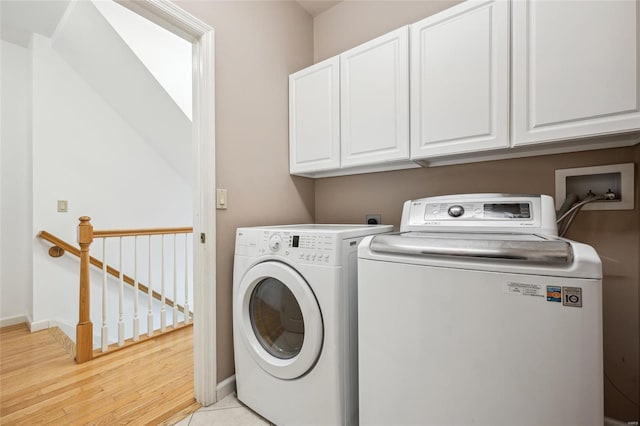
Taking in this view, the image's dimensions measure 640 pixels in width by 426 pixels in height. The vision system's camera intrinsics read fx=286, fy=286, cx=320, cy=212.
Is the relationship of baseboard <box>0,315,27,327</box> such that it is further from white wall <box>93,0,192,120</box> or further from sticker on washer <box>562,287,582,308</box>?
sticker on washer <box>562,287,582,308</box>

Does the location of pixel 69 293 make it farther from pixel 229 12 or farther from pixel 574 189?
pixel 574 189

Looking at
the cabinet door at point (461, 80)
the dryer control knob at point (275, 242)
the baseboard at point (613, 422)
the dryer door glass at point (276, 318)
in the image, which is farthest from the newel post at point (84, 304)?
the baseboard at point (613, 422)

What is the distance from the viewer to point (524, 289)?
2.62 feet

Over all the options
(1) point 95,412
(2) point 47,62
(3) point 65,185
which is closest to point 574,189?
(1) point 95,412

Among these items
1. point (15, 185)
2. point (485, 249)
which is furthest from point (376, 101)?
point (15, 185)

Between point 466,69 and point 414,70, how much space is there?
9.8 inches

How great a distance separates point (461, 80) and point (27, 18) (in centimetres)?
342

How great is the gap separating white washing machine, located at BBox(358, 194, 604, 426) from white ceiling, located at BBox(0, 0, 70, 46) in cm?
313

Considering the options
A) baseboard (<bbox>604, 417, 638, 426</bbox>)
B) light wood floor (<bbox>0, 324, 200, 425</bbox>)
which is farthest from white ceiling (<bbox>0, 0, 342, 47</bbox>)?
baseboard (<bbox>604, 417, 638, 426</bbox>)

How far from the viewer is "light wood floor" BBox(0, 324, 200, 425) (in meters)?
1.42

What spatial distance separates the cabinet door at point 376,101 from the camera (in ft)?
4.95

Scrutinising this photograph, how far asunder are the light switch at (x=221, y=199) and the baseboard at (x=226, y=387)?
955 millimetres

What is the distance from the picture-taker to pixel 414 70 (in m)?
1.47

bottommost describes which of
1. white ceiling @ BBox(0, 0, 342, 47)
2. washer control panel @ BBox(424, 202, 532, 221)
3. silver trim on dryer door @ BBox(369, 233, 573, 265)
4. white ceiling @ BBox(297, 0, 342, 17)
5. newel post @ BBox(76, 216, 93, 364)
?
newel post @ BBox(76, 216, 93, 364)
